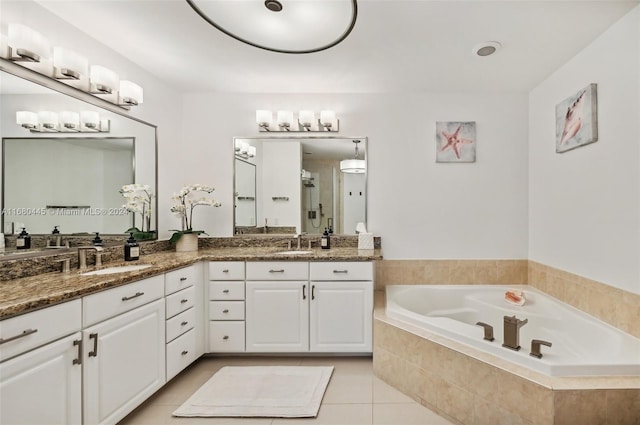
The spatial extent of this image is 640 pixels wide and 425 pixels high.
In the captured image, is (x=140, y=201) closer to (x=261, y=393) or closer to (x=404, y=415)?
(x=261, y=393)

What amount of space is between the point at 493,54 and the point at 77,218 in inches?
122

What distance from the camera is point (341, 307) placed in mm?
2531

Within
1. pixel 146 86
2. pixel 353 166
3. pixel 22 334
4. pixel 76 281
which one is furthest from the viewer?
pixel 353 166

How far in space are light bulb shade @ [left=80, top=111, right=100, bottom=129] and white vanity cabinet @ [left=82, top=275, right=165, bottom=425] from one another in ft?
3.79

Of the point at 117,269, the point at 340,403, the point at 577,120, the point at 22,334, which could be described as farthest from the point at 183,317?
the point at 577,120

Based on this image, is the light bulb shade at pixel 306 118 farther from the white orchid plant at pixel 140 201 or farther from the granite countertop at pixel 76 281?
the white orchid plant at pixel 140 201

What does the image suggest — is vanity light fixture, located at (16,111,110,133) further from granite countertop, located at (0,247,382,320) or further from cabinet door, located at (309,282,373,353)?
cabinet door, located at (309,282,373,353)

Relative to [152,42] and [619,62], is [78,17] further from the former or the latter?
[619,62]

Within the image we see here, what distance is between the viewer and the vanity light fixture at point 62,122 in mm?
1801

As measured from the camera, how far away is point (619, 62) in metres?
1.91

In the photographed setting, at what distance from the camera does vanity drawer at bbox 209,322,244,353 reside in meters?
2.56

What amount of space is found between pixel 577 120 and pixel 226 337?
3087 millimetres

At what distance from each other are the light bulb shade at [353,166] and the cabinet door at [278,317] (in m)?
1.20

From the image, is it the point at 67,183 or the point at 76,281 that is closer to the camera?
the point at 76,281
